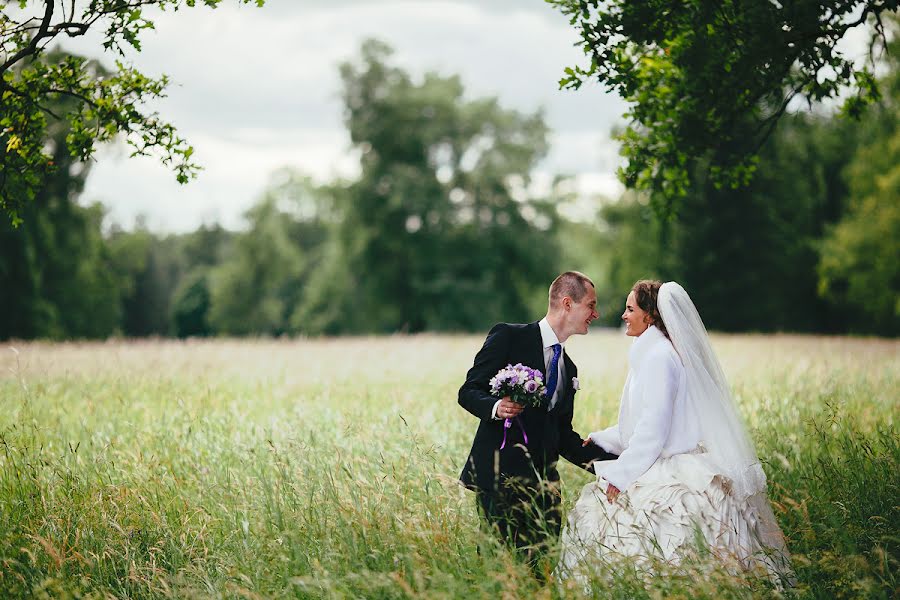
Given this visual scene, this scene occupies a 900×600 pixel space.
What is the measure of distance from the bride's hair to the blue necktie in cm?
66

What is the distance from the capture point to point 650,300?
16.7 ft

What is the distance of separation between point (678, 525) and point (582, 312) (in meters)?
1.44

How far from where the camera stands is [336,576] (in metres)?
4.67

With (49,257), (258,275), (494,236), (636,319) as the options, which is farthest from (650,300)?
(258,275)

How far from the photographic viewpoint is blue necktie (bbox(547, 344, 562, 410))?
495cm

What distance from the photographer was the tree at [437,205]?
37625 millimetres

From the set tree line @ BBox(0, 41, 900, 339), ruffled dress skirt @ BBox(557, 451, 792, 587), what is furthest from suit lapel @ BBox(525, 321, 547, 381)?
tree line @ BBox(0, 41, 900, 339)

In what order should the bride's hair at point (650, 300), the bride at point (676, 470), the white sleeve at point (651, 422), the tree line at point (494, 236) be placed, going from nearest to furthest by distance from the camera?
the bride at point (676, 470) → the white sleeve at point (651, 422) → the bride's hair at point (650, 300) → the tree line at point (494, 236)

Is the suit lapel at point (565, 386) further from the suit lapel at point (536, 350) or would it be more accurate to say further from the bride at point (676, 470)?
the bride at point (676, 470)

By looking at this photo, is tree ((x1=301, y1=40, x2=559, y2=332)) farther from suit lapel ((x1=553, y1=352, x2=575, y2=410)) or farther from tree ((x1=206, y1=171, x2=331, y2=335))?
suit lapel ((x1=553, y1=352, x2=575, y2=410))

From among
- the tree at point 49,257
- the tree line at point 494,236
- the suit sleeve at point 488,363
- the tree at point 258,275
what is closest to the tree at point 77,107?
the suit sleeve at point 488,363

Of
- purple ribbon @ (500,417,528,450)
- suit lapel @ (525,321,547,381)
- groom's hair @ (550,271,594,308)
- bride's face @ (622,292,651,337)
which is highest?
groom's hair @ (550,271,594,308)

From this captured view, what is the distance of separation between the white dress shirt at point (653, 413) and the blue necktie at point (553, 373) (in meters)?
0.46

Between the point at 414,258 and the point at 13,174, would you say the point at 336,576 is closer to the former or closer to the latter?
the point at 13,174
